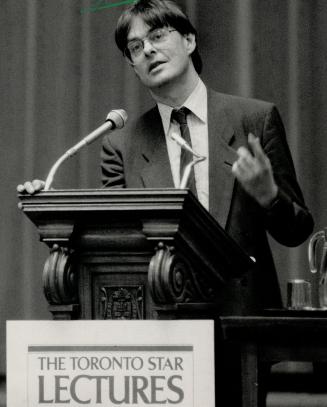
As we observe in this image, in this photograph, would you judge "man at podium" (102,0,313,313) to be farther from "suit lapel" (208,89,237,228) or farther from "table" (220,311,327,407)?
"table" (220,311,327,407)

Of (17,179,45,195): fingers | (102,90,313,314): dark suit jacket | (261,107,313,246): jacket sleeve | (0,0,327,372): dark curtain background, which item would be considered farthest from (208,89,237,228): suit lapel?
(0,0,327,372): dark curtain background

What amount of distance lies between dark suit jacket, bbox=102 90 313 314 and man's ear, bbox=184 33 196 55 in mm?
177

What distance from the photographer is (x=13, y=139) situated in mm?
3217

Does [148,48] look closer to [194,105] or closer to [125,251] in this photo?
[194,105]

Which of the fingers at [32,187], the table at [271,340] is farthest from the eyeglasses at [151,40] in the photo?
the table at [271,340]

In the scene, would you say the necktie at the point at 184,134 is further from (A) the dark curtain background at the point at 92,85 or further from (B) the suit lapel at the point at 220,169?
(A) the dark curtain background at the point at 92,85

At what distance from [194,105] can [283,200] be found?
41 centimetres

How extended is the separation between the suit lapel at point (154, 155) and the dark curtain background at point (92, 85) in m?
0.96

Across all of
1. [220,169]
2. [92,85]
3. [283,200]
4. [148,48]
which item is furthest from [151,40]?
[92,85]

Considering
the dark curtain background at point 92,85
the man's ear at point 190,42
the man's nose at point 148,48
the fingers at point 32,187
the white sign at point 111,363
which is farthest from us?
the dark curtain background at point 92,85

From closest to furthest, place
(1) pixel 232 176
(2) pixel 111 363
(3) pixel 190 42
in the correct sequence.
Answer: (2) pixel 111 363 → (1) pixel 232 176 → (3) pixel 190 42

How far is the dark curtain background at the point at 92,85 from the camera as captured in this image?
9.64 ft

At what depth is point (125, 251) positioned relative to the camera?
1598mm

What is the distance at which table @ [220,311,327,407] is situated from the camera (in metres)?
1.60
